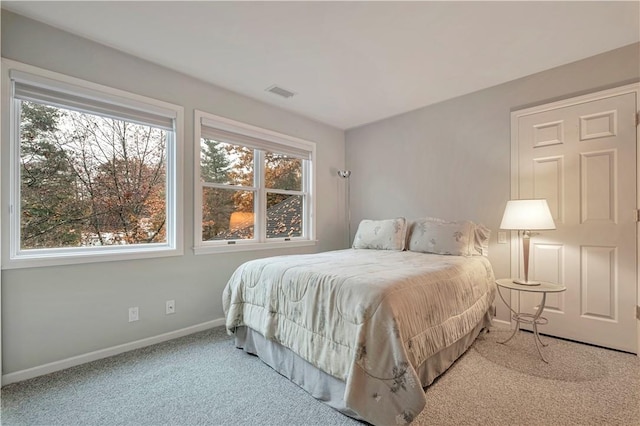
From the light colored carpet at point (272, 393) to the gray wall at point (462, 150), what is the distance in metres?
0.95

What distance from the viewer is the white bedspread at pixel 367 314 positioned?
1388 mm

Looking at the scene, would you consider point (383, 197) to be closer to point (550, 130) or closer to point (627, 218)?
point (550, 130)

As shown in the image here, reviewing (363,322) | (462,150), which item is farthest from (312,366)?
(462,150)

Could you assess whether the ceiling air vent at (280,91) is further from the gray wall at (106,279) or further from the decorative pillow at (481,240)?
the decorative pillow at (481,240)

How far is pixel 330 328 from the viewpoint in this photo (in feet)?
5.28

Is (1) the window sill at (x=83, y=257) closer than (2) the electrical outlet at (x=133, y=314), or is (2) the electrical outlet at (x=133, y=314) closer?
(1) the window sill at (x=83, y=257)

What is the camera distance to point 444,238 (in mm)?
2799

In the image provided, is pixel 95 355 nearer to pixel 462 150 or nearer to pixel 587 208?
pixel 462 150

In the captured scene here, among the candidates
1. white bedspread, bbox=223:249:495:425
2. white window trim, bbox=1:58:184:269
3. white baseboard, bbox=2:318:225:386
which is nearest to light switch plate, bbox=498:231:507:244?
white bedspread, bbox=223:249:495:425

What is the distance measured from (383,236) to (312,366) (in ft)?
5.95

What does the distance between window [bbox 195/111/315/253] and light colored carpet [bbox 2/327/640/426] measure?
1.18 metres

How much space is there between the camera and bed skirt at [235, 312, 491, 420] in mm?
1604

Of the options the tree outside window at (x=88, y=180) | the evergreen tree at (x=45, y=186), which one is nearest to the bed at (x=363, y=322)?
the tree outside window at (x=88, y=180)

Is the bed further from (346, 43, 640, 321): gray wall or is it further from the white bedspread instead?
(346, 43, 640, 321): gray wall
